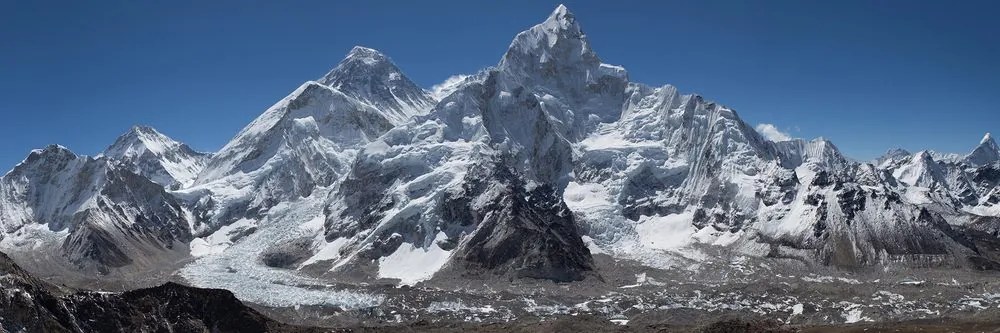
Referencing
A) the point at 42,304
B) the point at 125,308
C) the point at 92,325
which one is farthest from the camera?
the point at 125,308

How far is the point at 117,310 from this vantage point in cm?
17075

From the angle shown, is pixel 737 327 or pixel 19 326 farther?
pixel 737 327

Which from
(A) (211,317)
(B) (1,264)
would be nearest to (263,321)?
(A) (211,317)

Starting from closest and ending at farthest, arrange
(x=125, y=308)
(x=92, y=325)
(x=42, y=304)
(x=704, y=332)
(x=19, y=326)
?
(x=19, y=326) < (x=42, y=304) < (x=92, y=325) < (x=125, y=308) < (x=704, y=332)

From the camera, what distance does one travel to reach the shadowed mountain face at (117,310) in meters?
144

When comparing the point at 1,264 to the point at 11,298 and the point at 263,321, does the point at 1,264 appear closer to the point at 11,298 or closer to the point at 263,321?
the point at 11,298

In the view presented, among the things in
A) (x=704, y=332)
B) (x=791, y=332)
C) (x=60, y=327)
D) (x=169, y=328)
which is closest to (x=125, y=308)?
(x=169, y=328)

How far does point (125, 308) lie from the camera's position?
173 m

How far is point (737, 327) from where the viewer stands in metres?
184

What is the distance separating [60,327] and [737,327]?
123595 mm

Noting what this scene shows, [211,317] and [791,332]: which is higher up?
[211,317]

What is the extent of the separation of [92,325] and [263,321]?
138 ft

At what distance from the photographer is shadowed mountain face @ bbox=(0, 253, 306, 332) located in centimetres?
14438

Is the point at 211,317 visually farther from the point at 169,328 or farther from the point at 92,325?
the point at 92,325
